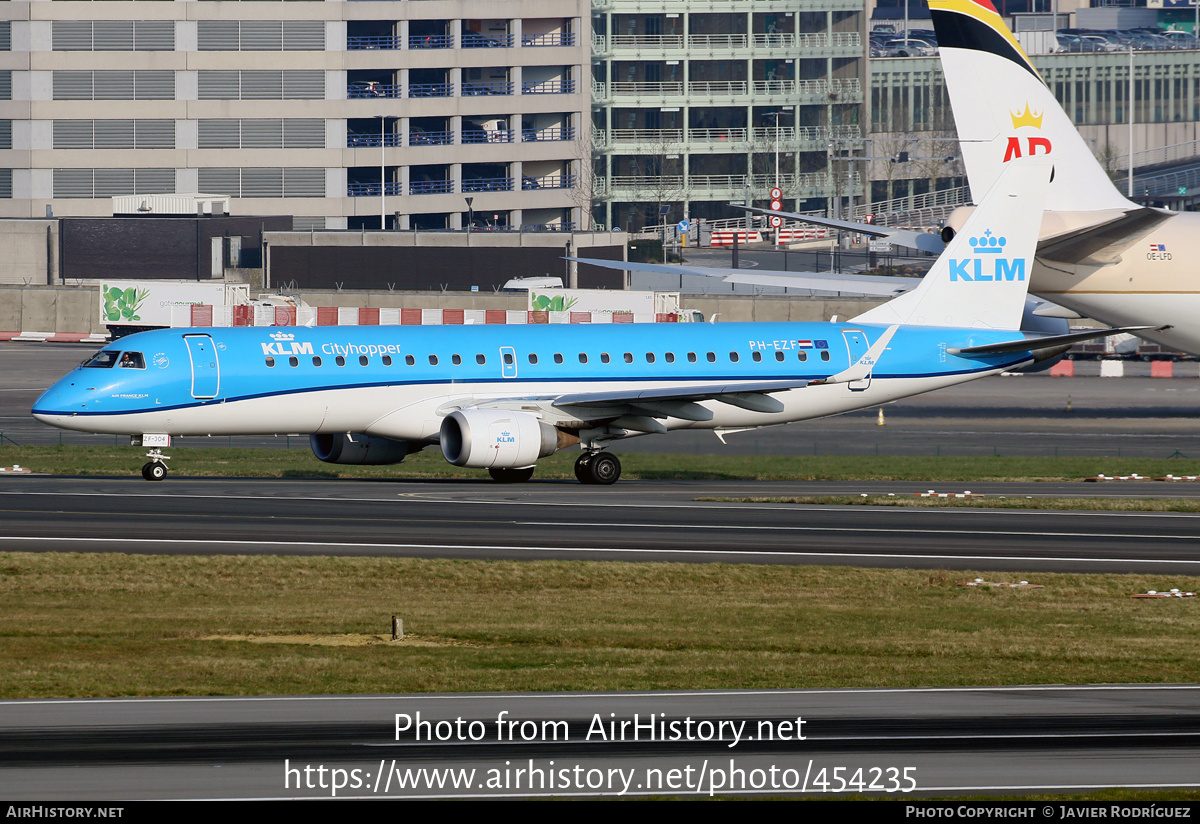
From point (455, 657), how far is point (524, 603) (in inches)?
189

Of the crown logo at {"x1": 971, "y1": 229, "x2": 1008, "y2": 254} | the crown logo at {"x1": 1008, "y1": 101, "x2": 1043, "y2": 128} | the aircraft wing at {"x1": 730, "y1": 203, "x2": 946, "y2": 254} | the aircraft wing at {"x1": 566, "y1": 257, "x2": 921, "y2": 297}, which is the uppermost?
the crown logo at {"x1": 1008, "y1": 101, "x2": 1043, "y2": 128}

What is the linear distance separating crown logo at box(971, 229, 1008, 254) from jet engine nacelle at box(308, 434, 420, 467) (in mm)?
18947

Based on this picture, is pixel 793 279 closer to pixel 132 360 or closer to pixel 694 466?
pixel 694 466

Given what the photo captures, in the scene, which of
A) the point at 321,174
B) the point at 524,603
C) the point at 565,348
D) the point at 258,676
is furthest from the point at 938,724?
the point at 321,174

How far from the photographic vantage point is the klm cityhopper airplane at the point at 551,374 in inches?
1674

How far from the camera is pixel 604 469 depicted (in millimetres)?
46219

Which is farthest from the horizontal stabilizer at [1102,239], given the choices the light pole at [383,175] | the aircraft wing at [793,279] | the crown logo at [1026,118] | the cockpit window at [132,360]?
the light pole at [383,175]

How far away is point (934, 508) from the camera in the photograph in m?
41.3

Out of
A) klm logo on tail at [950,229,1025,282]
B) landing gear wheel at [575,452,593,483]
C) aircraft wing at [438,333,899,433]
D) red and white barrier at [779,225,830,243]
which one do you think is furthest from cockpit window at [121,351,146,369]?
red and white barrier at [779,225,830,243]

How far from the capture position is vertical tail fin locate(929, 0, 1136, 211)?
56781 mm

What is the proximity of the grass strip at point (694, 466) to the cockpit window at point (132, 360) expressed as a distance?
7.26 meters

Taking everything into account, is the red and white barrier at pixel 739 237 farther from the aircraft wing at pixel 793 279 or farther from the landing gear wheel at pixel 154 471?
the landing gear wheel at pixel 154 471

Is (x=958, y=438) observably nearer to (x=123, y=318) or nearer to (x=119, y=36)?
(x=123, y=318)

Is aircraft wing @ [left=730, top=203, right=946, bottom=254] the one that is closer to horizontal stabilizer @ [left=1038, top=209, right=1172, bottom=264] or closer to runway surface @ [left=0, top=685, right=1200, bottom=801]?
horizontal stabilizer @ [left=1038, top=209, right=1172, bottom=264]
